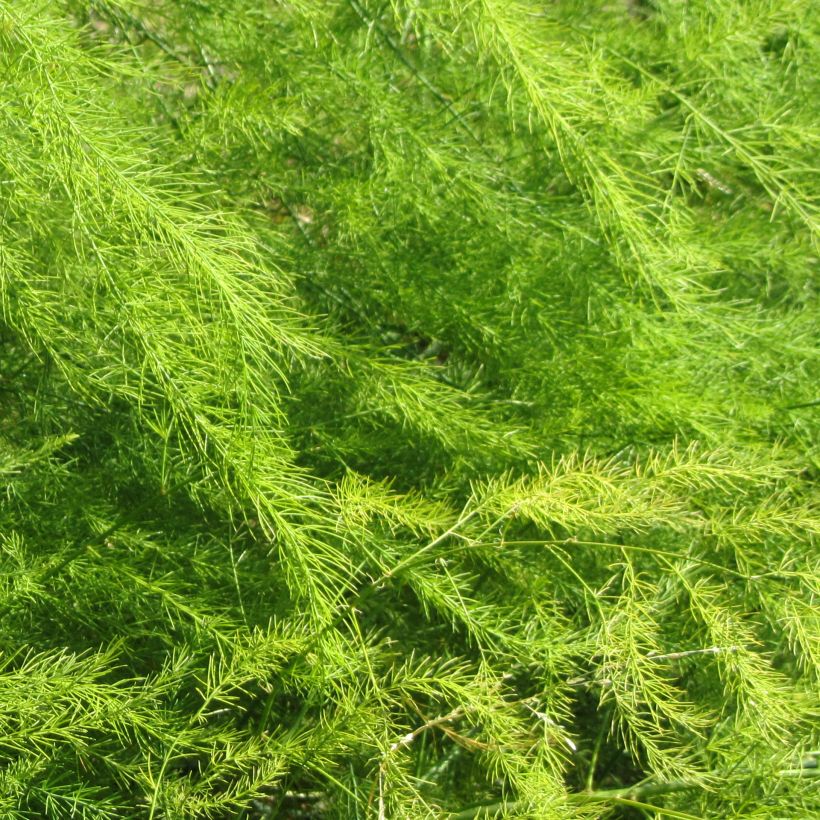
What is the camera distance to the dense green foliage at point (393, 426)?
121 centimetres

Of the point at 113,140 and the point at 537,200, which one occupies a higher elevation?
the point at 113,140

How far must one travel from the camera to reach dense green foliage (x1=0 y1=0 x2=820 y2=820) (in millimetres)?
1209

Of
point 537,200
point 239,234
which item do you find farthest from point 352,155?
point 239,234

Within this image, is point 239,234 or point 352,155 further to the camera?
A: point 352,155

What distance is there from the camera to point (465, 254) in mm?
1565

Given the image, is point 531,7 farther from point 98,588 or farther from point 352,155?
point 98,588

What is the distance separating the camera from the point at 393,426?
1.54 metres

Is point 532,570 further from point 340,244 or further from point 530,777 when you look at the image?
point 340,244

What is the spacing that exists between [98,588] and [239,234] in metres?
0.43

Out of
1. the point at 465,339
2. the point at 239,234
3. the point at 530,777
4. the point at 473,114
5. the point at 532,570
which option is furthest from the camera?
the point at 473,114

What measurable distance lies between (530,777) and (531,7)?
0.95m

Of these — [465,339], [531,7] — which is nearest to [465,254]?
[465,339]

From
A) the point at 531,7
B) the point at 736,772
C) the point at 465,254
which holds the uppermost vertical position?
the point at 531,7

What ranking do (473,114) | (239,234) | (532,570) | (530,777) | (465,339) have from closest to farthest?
(530,777), (239,234), (532,570), (465,339), (473,114)
